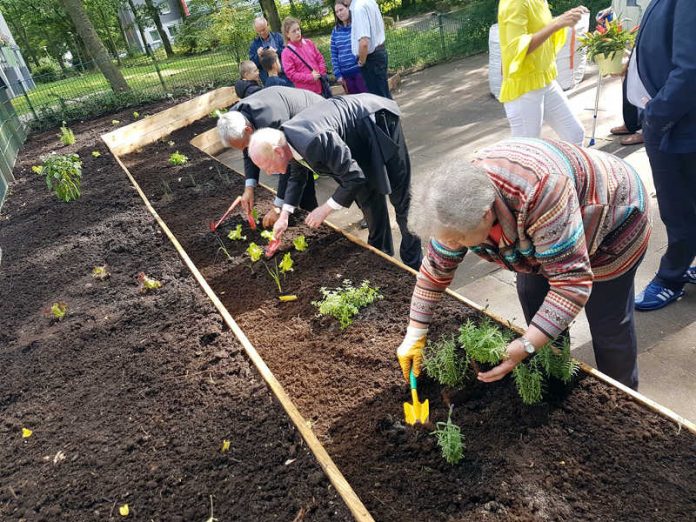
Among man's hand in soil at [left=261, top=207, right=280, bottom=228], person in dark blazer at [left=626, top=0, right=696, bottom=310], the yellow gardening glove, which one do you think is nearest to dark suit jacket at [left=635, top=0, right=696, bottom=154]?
person in dark blazer at [left=626, top=0, right=696, bottom=310]

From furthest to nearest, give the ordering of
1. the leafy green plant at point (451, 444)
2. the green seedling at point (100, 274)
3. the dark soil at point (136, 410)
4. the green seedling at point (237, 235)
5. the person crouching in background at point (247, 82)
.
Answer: the person crouching in background at point (247, 82)
the green seedling at point (237, 235)
the green seedling at point (100, 274)
the dark soil at point (136, 410)
the leafy green plant at point (451, 444)

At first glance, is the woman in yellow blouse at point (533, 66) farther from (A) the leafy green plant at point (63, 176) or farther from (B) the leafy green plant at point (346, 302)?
(A) the leafy green plant at point (63, 176)

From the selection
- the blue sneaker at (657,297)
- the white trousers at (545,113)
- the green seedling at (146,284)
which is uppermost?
the white trousers at (545,113)

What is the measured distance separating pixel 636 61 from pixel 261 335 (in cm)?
263

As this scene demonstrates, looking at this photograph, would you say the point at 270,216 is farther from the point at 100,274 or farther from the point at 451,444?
the point at 451,444

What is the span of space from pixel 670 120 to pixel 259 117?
8.35 ft

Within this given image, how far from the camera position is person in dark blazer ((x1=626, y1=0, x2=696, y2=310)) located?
2.13m

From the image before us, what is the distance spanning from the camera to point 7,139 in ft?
27.7

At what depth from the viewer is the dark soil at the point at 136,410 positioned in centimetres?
203

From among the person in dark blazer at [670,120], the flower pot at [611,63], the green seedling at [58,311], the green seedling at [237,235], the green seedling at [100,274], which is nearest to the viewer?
the person in dark blazer at [670,120]

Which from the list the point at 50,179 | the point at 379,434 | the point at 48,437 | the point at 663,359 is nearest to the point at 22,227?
the point at 50,179

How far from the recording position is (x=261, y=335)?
10.4ft

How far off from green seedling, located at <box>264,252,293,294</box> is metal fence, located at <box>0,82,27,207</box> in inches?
200

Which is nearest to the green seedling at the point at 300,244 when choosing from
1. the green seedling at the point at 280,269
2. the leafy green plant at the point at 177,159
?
the green seedling at the point at 280,269
